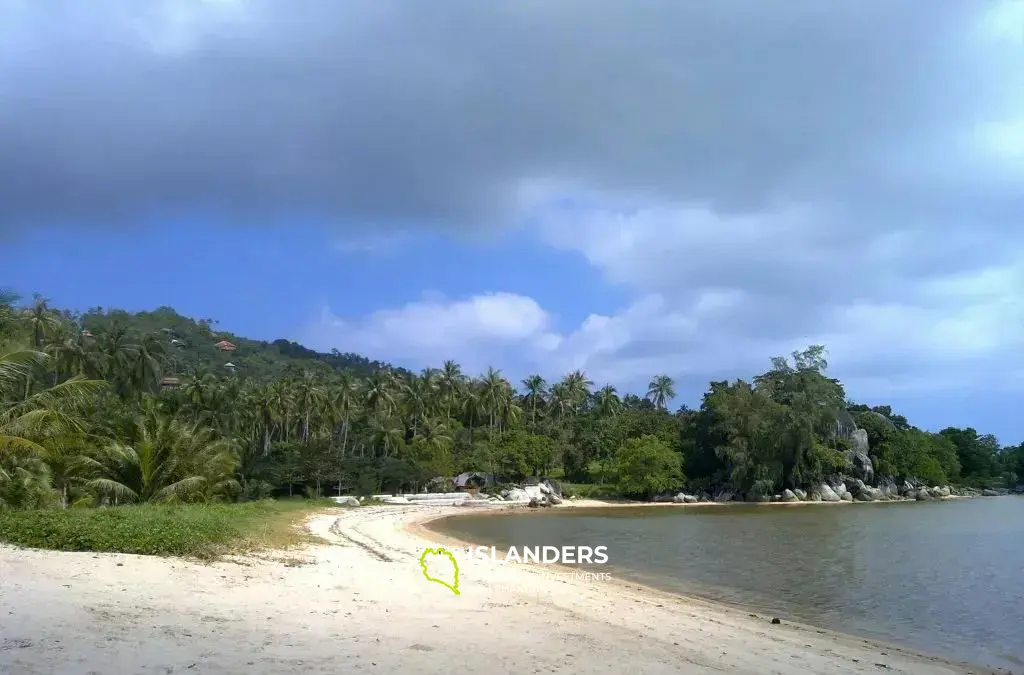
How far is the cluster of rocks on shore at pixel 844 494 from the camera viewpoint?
236ft

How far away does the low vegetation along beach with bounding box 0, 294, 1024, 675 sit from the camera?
327 inches

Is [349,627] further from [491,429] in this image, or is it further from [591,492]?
[491,429]

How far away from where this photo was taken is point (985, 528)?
3991 cm

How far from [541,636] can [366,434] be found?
68167 millimetres

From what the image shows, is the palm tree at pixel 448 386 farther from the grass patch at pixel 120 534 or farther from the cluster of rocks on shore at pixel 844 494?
the grass patch at pixel 120 534

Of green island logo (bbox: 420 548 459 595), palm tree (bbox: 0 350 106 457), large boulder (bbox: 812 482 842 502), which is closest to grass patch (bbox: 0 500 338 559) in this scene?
palm tree (bbox: 0 350 106 457)

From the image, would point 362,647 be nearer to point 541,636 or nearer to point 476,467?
point 541,636

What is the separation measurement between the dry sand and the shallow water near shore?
234cm

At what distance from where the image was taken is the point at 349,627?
9.14m

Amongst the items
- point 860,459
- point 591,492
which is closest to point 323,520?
point 591,492

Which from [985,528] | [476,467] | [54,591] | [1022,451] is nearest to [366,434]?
[476,467]

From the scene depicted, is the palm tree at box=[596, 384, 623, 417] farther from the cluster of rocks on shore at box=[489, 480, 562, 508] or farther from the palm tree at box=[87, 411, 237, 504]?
the palm tree at box=[87, 411, 237, 504]

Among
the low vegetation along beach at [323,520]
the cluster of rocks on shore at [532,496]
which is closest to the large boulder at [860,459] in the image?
the low vegetation along beach at [323,520]

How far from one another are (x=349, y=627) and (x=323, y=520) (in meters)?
25.9
